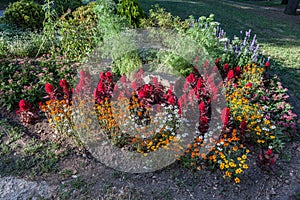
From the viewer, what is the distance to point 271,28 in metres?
9.75

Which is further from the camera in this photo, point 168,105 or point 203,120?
point 168,105

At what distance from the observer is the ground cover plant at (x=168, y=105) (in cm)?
319

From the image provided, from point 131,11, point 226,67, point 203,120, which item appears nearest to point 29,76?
point 131,11

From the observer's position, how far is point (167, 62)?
4375 mm

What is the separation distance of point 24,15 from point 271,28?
8.10 metres

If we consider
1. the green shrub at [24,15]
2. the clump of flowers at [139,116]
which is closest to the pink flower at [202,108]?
the clump of flowers at [139,116]

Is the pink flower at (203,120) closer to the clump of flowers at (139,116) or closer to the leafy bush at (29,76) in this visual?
the clump of flowers at (139,116)

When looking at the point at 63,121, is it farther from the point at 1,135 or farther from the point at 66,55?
the point at 66,55

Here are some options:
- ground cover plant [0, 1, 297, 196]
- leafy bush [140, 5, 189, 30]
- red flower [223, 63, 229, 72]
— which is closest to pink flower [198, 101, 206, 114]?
ground cover plant [0, 1, 297, 196]

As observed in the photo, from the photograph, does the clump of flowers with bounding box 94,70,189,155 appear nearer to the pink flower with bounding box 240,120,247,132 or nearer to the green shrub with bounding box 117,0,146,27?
the pink flower with bounding box 240,120,247,132

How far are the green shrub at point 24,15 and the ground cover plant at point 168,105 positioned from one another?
2.44 m

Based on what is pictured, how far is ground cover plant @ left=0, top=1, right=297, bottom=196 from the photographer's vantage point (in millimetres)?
3187

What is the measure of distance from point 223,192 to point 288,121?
1.63 metres

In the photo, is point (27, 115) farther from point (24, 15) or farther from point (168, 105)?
point (24, 15)
